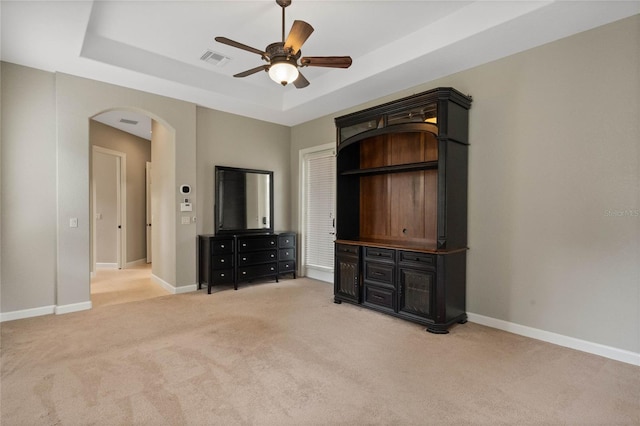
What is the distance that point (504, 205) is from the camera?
3533mm

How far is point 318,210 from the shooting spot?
5.94 metres

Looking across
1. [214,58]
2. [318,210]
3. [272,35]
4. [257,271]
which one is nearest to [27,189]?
[214,58]

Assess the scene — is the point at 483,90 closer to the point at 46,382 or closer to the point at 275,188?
the point at 275,188

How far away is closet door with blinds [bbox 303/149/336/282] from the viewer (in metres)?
5.70

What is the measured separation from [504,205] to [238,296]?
3.72m

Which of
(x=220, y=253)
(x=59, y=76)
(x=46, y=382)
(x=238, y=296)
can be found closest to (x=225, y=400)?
(x=46, y=382)

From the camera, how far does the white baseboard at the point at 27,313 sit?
3.73 m

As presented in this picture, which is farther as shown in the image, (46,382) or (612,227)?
(612,227)

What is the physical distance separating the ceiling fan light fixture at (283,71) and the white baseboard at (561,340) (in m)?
3.25

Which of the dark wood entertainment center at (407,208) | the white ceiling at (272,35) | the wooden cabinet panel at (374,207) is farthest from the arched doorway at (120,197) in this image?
the wooden cabinet panel at (374,207)

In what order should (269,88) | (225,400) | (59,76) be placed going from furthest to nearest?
(269,88) → (59,76) → (225,400)

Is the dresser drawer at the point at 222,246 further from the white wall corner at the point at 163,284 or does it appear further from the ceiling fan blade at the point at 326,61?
the ceiling fan blade at the point at 326,61

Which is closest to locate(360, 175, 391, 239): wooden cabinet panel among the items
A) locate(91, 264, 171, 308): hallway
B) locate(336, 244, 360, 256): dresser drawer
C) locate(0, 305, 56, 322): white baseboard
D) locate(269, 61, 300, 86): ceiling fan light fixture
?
locate(336, 244, 360, 256): dresser drawer

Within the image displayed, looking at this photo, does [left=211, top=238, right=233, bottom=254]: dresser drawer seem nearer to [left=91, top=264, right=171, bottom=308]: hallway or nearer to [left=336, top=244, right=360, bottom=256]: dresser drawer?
[left=91, top=264, right=171, bottom=308]: hallway
